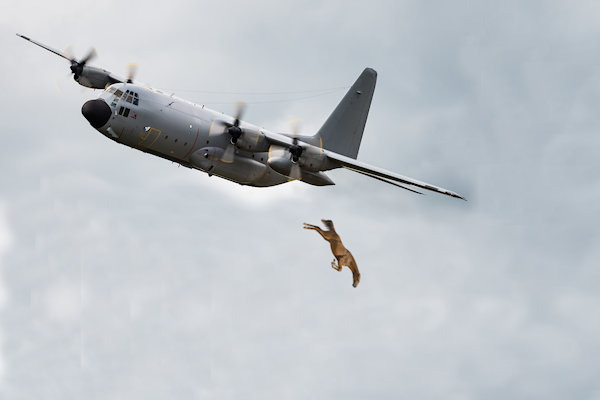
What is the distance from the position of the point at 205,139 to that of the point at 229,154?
1562 millimetres

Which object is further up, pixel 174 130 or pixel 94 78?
pixel 94 78

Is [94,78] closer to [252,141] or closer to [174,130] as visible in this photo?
[174,130]

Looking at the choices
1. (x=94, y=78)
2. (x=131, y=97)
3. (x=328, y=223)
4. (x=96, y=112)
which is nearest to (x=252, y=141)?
(x=328, y=223)

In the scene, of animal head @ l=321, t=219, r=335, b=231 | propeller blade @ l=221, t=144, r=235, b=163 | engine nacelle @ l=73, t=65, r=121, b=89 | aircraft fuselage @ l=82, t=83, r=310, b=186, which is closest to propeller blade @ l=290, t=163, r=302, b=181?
aircraft fuselage @ l=82, t=83, r=310, b=186

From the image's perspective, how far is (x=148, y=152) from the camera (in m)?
39.9

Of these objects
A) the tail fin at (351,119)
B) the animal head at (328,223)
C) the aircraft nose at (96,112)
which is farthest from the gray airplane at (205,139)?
the tail fin at (351,119)

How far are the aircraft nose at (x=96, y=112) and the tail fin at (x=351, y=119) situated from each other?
14252 millimetres

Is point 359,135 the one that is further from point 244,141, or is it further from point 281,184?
point 244,141

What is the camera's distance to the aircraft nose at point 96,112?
3738 cm

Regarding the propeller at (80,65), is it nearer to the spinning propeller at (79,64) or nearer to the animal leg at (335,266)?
the spinning propeller at (79,64)

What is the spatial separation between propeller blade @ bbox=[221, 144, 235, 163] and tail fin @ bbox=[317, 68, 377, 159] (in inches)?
316

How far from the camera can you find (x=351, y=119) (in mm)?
48125

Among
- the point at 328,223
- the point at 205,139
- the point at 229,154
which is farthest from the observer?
the point at 229,154

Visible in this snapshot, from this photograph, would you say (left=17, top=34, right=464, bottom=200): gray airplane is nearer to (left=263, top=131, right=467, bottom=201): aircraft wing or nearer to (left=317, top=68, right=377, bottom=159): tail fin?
(left=263, top=131, right=467, bottom=201): aircraft wing
